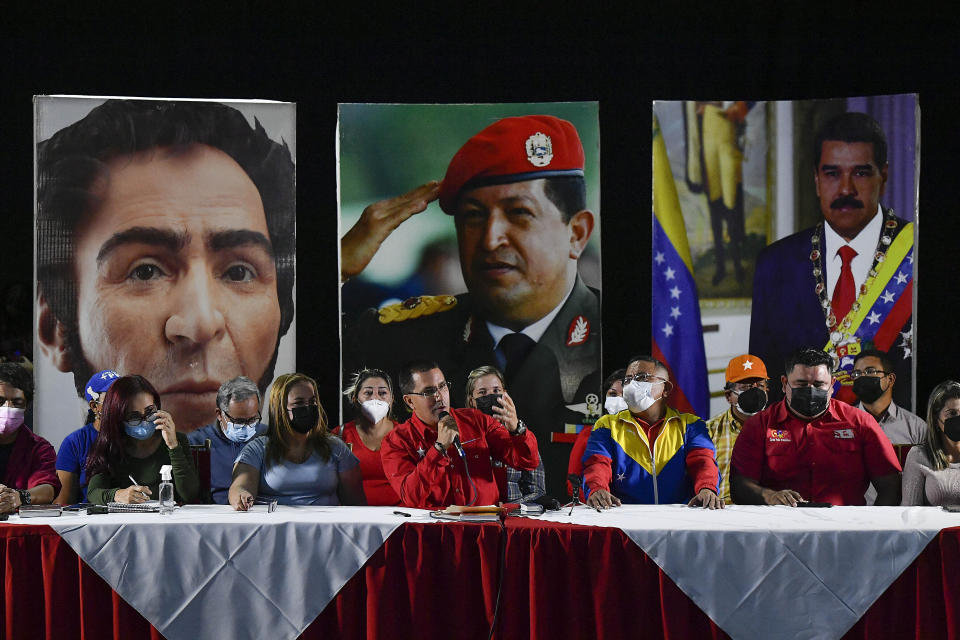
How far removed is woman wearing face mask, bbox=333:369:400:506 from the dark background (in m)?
0.55

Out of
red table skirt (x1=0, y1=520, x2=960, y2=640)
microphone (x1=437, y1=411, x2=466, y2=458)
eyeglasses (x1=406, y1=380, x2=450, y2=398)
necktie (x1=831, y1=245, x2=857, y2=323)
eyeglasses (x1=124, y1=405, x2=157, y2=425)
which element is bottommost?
red table skirt (x1=0, y1=520, x2=960, y2=640)

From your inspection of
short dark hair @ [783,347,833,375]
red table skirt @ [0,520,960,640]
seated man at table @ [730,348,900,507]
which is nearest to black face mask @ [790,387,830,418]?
seated man at table @ [730,348,900,507]

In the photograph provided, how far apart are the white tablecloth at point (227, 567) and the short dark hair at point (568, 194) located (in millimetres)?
2770

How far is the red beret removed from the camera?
18.9 ft

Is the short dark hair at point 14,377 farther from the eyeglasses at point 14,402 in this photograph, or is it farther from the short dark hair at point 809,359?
the short dark hair at point 809,359

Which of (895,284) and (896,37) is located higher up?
(896,37)

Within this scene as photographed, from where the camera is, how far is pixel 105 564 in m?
3.35

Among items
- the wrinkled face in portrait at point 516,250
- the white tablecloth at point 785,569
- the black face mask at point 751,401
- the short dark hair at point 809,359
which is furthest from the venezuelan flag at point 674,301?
the white tablecloth at point 785,569

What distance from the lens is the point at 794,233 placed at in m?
5.66

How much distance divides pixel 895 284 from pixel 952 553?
266 cm

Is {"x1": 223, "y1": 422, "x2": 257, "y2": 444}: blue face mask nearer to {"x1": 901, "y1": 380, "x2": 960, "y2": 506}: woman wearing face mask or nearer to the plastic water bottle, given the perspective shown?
the plastic water bottle

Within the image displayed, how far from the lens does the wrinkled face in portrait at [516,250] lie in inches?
226

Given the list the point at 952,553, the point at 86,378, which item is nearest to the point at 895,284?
the point at 952,553

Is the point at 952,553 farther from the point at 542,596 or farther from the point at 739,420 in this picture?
the point at 739,420
